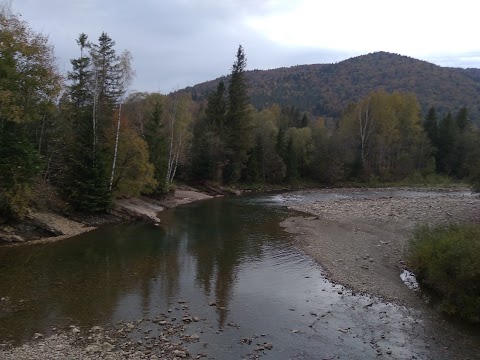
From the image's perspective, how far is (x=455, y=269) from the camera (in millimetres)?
15867

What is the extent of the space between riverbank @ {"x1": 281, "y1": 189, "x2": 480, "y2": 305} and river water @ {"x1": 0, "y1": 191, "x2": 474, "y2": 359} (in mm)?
1312

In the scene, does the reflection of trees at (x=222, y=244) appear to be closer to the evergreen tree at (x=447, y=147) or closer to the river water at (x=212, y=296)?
the river water at (x=212, y=296)

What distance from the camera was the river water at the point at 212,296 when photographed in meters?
13.4

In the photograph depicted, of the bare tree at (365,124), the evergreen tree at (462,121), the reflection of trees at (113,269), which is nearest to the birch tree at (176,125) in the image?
the reflection of trees at (113,269)

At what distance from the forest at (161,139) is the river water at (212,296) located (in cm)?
678

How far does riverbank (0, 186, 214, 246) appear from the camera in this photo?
25391mm

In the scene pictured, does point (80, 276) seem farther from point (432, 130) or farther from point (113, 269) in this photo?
point (432, 130)

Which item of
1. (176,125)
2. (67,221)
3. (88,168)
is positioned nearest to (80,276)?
(67,221)

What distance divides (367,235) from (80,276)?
1959cm

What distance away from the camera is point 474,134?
3088 inches

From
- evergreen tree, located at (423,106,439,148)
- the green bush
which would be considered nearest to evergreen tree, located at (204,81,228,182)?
the green bush

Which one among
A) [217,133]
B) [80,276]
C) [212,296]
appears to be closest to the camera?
[212,296]

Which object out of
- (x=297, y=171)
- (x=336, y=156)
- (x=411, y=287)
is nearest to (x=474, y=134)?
(x=336, y=156)

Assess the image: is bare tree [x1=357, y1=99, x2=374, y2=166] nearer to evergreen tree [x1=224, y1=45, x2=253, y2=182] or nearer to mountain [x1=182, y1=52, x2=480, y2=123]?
evergreen tree [x1=224, y1=45, x2=253, y2=182]
